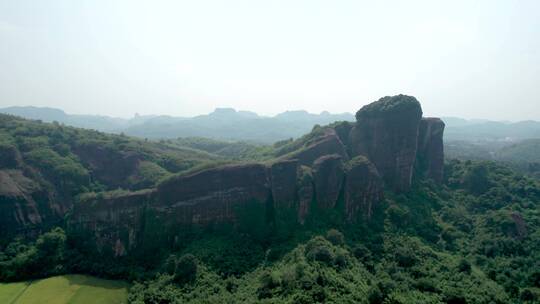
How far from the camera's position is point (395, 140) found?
48156 mm

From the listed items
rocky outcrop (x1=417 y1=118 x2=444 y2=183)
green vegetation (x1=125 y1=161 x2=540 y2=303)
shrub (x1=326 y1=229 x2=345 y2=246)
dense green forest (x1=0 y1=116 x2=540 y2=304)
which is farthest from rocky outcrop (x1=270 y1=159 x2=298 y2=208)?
rocky outcrop (x1=417 y1=118 x2=444 y2=183)

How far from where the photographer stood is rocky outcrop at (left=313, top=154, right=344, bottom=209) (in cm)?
4222

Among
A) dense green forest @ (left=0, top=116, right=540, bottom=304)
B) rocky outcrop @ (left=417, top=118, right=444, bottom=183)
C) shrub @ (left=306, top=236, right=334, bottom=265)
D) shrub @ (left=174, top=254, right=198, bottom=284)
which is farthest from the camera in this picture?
rocky outcrop @ (left=417, top=118, right=444, bottom=183)

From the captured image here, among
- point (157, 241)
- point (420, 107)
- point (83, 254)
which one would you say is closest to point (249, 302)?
point (157, 241)

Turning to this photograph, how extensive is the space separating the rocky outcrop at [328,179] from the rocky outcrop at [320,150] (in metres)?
1.72

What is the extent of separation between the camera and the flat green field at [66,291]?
33656mm

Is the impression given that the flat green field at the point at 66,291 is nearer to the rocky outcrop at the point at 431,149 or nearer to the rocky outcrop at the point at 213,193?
the rocky outcrop at the point at 213,193

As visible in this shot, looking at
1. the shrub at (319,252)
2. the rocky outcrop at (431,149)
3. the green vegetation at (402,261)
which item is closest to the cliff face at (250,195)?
the green vegetation at (402,261)

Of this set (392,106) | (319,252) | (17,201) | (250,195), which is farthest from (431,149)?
(17,201)

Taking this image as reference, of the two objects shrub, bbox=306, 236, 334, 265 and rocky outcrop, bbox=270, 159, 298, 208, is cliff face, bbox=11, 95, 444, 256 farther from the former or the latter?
shrub, bbox=306, 236, 334, 265

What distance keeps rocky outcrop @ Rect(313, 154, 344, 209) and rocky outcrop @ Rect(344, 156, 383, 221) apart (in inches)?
44.2

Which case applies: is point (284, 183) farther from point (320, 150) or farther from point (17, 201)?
point (17, 201)

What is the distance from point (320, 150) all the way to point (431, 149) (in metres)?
19.5

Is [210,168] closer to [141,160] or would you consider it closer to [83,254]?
[83,254]
